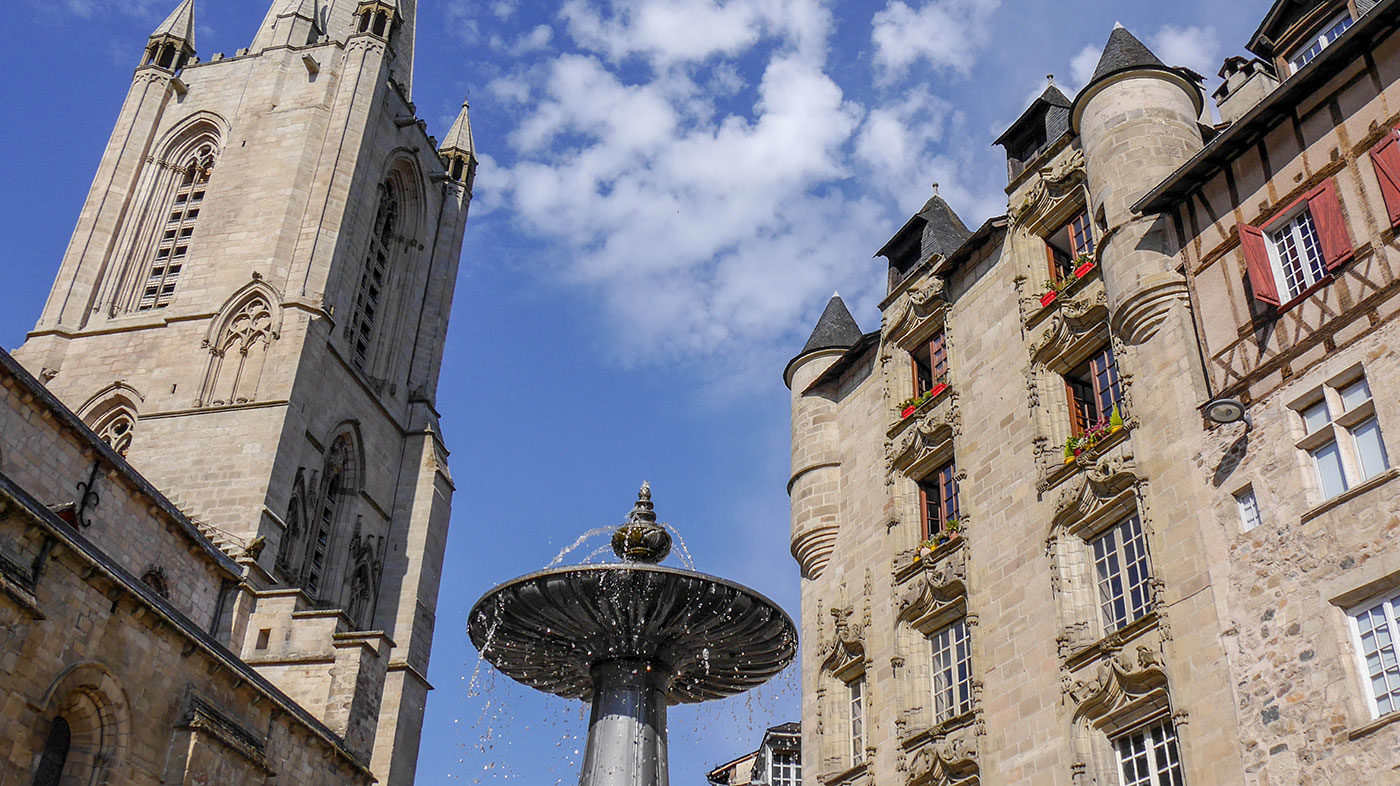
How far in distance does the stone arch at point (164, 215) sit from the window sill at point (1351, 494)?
36.3m

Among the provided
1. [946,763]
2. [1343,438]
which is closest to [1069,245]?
[1343,438]

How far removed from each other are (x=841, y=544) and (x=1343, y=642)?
1137cm

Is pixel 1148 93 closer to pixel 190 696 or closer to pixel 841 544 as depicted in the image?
pixel 841 544

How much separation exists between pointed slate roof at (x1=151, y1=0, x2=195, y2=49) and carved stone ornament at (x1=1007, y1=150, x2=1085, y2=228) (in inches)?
1521

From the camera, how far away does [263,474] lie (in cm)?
3484

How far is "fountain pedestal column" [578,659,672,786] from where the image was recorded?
16.5m

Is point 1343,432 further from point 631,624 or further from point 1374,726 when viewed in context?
point 631,624

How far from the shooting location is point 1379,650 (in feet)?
43.7

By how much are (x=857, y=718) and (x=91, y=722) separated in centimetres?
1179

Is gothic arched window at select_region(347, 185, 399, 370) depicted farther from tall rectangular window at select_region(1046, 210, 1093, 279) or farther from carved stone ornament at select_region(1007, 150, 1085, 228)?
tall rectangular window at select_region(1046, 210, 1093, 279)

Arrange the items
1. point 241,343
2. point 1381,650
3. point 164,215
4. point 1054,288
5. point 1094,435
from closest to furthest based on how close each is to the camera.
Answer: point 1381,650 < point 1094,435 < point 1054,288 < point 241,343 < point 164,215

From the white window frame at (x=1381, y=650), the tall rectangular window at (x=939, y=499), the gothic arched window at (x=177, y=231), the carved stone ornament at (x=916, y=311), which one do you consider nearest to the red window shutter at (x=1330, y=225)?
the white window frame at (x=1381, y=650)

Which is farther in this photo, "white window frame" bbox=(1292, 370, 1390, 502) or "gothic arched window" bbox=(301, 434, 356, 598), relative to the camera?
"gothic arched window" bbox=(301, 434, 356, 598)

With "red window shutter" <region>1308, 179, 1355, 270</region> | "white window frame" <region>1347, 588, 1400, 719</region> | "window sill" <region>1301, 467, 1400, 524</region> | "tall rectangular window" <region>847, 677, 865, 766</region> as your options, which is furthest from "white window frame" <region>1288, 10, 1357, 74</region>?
"tall rectangular window" <region>847, 677, 865, 766</region>
